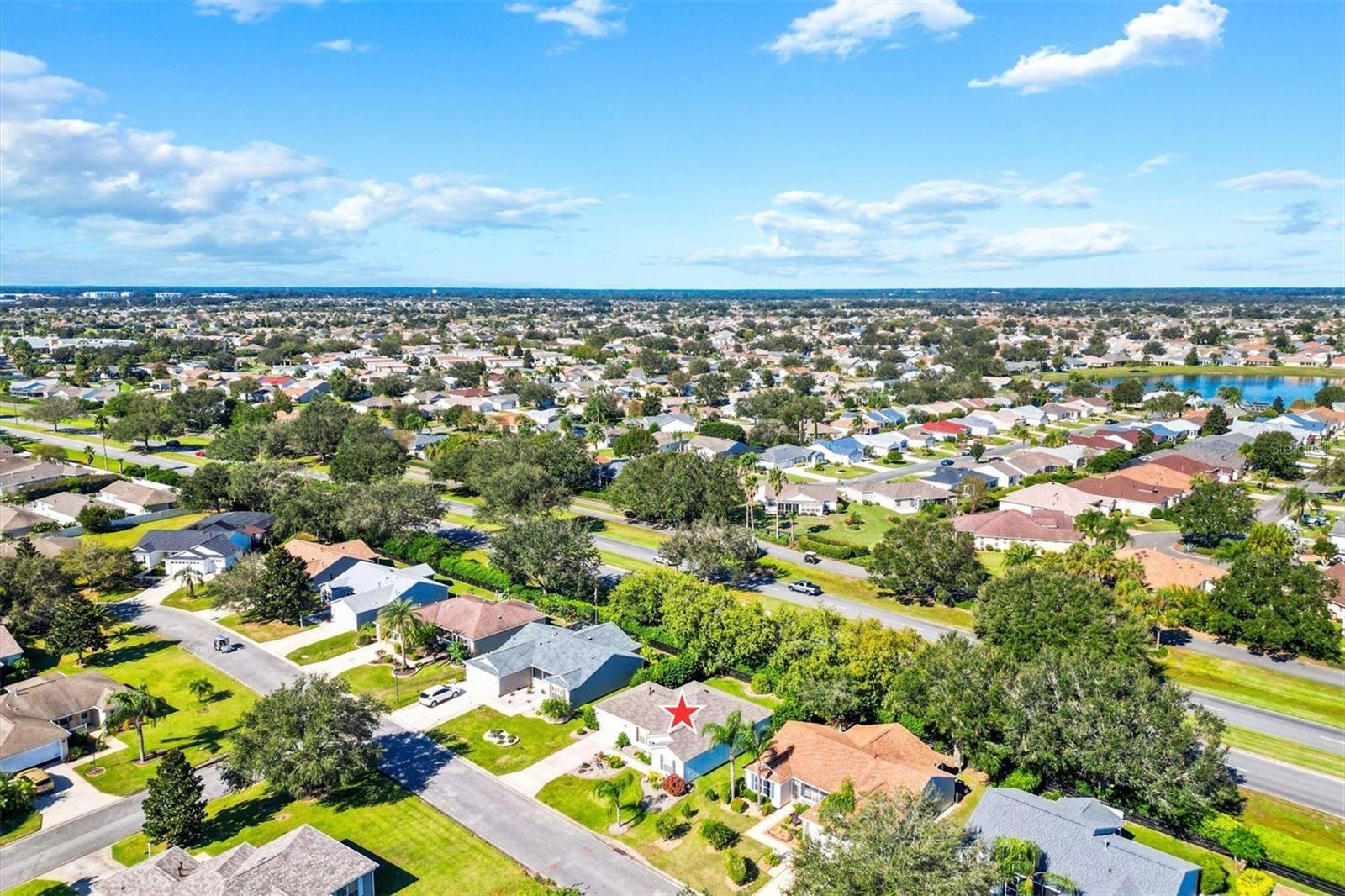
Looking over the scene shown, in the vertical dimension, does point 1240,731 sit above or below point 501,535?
below

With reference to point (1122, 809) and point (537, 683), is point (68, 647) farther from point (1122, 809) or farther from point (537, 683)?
point (1122, 809)

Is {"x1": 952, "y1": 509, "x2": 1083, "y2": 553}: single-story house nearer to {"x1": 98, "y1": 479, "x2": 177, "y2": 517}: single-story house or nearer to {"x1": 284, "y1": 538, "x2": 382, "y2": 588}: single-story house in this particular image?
A: {"x1": 284, "y1": 538, "x2": 382, "y2": 588}: single-story house

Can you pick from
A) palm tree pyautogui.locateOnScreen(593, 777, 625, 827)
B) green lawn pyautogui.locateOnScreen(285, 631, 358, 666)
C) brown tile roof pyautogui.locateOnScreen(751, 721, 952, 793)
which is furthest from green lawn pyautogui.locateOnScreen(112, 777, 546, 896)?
green lawn pyautogui.locateOnScreen(285, 631, 358, 666)

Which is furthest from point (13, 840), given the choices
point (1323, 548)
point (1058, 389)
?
point (1058, 389)

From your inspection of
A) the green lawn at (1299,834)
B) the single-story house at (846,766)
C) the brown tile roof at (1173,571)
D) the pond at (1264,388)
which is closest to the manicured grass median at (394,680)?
the single-story house at (846,766)

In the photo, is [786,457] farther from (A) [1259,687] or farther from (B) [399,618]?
(B) [399,618]

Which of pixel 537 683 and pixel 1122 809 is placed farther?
pixel 537 683

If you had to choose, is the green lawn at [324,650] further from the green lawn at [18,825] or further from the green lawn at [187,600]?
the green lawn at [18,825]

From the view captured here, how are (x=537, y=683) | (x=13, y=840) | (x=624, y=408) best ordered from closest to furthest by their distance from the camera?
(x=13, y=840) → (x=537, y=683) → (x=624, y=408)
